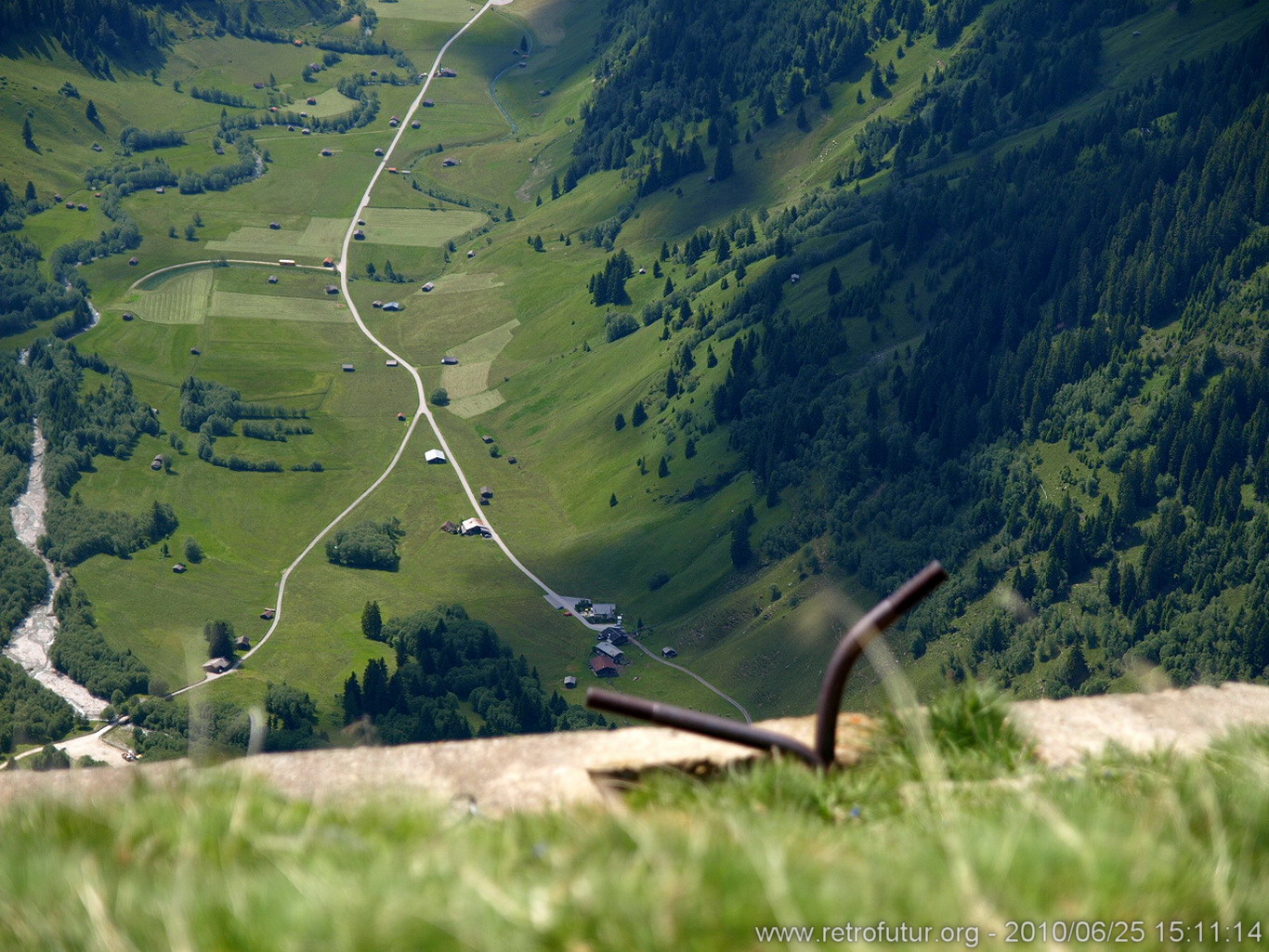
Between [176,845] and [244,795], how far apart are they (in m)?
0.63

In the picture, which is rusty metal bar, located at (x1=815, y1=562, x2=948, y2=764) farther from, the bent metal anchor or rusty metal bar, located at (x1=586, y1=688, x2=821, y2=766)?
rusty metal bar, located at (x1=586, y1=688, x2=821, y2=766)

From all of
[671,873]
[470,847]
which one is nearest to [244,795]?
[470,847]

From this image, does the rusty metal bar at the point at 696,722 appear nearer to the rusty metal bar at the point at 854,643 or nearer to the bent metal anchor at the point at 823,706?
the bent metal anchor at the point at 823,706

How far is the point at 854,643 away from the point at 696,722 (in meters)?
1.20

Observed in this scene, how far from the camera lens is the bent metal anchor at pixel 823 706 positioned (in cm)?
825

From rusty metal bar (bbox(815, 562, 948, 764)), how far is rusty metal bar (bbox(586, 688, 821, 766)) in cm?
17

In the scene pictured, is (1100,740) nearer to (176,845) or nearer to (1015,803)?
(1015,803)

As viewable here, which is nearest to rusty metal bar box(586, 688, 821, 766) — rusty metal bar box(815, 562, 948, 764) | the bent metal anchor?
the bent metal anchor

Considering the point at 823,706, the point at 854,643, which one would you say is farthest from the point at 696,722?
the point at 854,643

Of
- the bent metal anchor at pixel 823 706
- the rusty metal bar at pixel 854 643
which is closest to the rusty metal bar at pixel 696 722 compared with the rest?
the bent metal anchor at pixel 823 706

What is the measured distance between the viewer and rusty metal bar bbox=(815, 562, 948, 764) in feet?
28.0

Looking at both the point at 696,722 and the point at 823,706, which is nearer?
the point at 696,722

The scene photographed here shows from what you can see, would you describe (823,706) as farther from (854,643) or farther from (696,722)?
(696,722)

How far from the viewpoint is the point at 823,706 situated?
29.8 ft
